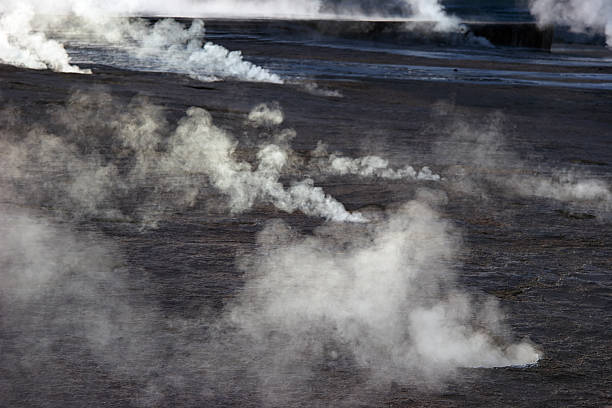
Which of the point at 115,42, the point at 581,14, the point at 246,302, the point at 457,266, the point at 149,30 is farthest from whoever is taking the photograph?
the point at 581,14

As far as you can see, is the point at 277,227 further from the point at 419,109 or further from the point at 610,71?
the point at 610,71

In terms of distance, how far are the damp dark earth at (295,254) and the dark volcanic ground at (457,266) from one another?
12 mm

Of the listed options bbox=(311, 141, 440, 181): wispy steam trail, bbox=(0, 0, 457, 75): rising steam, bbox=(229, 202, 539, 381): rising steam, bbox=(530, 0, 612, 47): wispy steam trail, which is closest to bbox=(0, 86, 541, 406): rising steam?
bbox=(229, 202, 539, 381): rising steam

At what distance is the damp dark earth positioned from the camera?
2.39 m

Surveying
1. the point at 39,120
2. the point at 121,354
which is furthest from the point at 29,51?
the point at 121,354

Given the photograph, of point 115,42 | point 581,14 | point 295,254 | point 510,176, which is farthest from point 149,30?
point 295,254

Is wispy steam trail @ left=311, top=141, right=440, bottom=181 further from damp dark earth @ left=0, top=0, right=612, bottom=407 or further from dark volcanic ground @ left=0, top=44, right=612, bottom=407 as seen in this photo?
dark volcanic ground @ left=0, top=44, right=612, bottom=407

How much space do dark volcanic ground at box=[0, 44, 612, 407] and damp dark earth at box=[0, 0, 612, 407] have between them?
12 millimetres

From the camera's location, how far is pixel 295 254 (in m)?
3.62

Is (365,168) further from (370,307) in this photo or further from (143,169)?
(370,307)

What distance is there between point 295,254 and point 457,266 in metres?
0.84

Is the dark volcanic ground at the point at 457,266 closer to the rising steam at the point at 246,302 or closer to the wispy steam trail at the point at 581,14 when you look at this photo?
the rising steam at the point at 246,302

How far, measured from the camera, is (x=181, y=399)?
2203mm

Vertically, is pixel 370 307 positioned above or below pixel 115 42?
below
